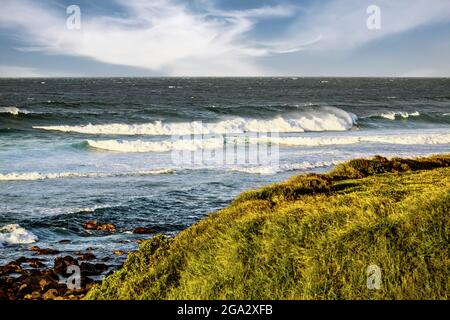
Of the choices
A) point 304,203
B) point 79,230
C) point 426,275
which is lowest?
point 79,230

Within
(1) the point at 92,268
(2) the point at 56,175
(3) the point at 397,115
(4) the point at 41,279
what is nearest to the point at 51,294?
(4) the point at 41,279

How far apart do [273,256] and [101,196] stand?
13.5 meters

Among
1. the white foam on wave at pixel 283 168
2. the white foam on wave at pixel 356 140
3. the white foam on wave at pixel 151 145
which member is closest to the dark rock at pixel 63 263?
the white foam on wave at pixel 283 168

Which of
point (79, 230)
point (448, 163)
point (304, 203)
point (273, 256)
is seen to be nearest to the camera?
point (273, 256)

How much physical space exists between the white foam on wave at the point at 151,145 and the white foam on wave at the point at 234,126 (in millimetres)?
10116

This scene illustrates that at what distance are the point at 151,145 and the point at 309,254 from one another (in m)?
30.5

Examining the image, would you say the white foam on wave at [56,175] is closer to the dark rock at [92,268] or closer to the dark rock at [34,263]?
the dark rock at [34,263]

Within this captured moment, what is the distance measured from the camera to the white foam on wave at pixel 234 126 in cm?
5047

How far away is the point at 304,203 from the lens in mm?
9773

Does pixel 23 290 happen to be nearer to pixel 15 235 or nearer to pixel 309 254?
pixel 15 235

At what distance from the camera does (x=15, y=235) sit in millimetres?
14680

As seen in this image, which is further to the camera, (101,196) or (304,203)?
(101,196)
